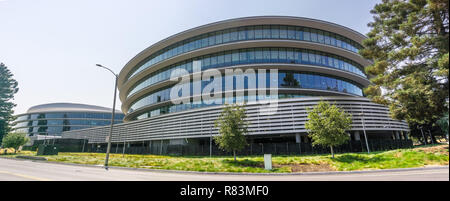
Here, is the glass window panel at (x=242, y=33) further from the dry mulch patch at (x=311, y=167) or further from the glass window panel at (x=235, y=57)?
the dry mulch patch at (x=311, y=167)

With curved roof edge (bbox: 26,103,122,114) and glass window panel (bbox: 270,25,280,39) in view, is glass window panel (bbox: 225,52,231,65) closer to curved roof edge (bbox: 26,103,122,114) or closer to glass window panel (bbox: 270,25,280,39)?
glass window panel (bbox: 270,25,280,39)

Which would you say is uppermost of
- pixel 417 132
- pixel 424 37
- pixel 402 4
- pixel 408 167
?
pixel 402 4

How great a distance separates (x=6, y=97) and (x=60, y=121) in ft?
125

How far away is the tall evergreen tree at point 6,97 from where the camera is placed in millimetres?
51169

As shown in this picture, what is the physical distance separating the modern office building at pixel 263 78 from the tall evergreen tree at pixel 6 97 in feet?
125

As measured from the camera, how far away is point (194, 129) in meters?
28.3

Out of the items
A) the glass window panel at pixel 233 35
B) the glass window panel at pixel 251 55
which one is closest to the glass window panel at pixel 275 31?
the glass window panel at pixel 251 55

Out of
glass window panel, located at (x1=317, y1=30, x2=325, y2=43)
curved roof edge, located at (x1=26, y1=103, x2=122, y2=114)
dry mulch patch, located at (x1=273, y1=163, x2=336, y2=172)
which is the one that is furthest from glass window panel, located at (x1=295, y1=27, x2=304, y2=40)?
curved roof edge, located at (x1=26, y1=103, x2=122, y2=114)

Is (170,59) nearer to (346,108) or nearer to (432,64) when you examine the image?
(346,108)

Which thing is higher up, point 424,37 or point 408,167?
point 424,37

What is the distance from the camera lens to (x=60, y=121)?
89.9 m

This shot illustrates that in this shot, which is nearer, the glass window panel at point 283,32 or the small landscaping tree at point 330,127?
the small landscaping tree at point 330,127
